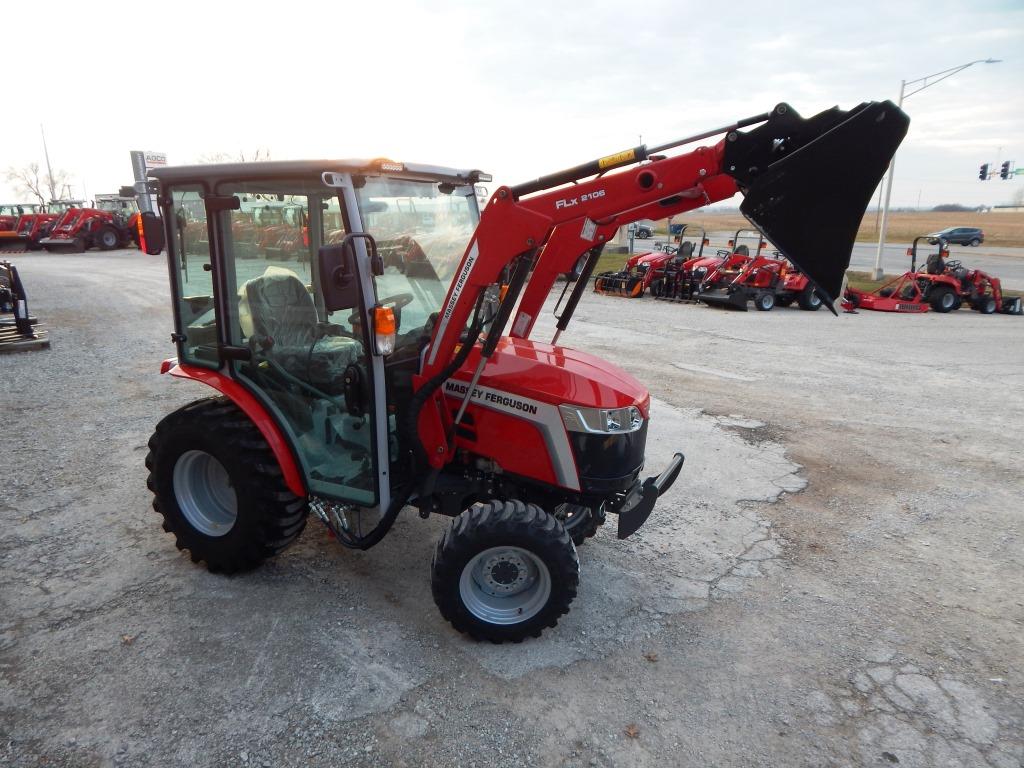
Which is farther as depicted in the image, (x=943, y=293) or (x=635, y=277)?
(x=635, y=277)

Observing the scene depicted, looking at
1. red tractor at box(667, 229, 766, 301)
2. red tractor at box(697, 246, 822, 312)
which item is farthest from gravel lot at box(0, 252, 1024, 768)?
red tractor at box(667, 229, 766, 301)

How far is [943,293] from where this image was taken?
15461 mm

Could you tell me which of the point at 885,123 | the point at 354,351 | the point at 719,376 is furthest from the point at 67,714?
the point at 719,376

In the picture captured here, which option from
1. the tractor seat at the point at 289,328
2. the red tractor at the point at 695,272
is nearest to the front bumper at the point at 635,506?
the tractor seat at the point at 289,328

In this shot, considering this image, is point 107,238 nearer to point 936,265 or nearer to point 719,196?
point 936,265

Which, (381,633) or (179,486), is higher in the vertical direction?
(179,486)

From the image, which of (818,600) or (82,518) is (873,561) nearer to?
(818,600)

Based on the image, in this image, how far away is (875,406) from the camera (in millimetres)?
7371

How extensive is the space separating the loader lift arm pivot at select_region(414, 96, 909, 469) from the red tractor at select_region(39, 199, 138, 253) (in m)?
28.3

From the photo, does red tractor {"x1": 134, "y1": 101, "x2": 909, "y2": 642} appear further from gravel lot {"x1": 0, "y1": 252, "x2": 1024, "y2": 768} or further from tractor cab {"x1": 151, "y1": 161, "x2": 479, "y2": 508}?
gravel lot {"x1": 0, "y1": 252, "x2": 1024, "y2": 768}

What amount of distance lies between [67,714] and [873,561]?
4.32m

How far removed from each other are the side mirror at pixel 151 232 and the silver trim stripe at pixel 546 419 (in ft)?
5.55

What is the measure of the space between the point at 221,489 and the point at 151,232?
1489mm

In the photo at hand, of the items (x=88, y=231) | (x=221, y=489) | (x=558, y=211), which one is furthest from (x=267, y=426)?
(x=88, y=231)
